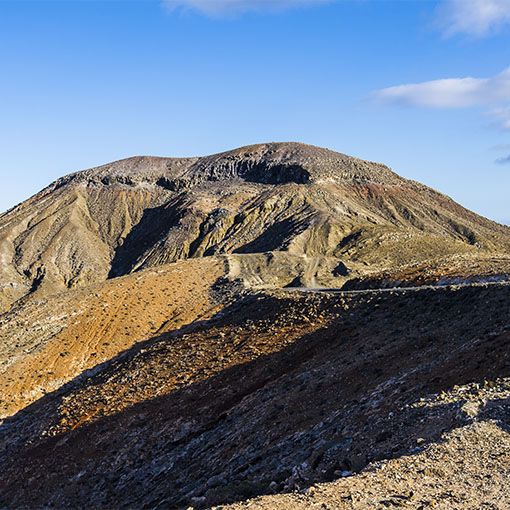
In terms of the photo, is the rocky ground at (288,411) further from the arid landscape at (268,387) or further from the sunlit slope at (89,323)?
the sunlit slope at (89,323)

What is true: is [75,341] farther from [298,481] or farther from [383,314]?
[298,481]

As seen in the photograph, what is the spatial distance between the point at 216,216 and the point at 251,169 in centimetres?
2197

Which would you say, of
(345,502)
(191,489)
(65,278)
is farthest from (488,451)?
(65,278)

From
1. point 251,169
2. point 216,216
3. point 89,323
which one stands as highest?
point 251,169

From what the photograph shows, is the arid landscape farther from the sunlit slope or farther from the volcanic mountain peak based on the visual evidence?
the volcanic mountain peak

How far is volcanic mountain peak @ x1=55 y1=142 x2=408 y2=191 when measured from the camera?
11206 cm

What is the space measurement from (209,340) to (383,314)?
10465 mm

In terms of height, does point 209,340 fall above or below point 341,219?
below

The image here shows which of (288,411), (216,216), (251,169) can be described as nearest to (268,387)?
(288,411)

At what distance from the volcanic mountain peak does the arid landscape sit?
4542 cm

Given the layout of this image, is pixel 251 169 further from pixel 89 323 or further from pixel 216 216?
pixel 89 323

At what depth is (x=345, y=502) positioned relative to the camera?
993 centimetres

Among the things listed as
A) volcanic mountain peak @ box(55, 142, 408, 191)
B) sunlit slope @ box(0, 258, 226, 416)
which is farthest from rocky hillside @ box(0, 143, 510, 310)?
sunlit slope @ box(0, 258, 226, 416)

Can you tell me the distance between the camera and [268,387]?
74.1ft
